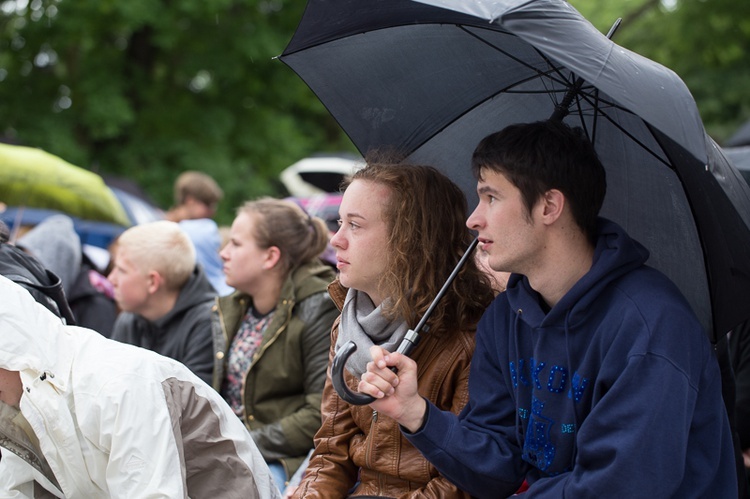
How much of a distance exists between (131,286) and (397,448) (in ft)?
8.16

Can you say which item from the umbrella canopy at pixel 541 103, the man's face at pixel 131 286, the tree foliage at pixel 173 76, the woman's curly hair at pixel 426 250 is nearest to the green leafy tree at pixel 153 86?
the tree foliage at pixel 173 76

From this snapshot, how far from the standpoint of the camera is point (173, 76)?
14484 millimetres

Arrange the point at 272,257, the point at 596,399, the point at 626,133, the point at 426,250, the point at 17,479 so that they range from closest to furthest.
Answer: the point at 596,399, the point at 17,479, the point at 626,133, the point at 426,250, the point at 272,257

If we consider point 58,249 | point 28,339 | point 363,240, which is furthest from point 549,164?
point 58,249

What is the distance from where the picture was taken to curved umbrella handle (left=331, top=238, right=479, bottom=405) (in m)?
2.79

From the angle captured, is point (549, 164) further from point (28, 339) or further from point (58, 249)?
point (58, 249)

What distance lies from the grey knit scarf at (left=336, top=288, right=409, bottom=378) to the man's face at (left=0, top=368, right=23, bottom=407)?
1.03 m

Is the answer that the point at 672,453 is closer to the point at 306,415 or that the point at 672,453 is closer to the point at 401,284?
the point at 401,284

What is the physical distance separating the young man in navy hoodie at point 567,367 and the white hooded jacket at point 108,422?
543 mm

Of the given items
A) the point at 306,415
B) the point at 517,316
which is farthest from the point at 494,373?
the point at 306,415

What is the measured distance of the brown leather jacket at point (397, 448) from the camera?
3268 millimetres

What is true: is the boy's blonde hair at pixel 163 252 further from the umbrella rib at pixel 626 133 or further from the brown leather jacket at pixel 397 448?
the umbrella rib at pixel 626 133

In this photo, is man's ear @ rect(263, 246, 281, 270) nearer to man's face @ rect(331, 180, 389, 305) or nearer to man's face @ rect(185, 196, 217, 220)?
man's face @ rect(331, 180, 389, 305)

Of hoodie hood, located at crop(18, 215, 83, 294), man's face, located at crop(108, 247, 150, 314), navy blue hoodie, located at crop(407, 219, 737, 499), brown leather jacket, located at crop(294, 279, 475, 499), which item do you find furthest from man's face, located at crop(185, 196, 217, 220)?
navy blue hoodie, located at crop(407, 219, 737, 499)
